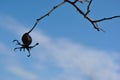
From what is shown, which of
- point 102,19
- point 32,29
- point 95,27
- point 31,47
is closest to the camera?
point 102,19

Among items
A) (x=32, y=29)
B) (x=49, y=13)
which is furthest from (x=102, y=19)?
(x=32, y=29)

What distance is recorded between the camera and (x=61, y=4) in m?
3.31

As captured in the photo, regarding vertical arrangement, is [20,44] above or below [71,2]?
above

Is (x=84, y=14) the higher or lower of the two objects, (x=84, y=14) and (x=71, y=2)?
the lower

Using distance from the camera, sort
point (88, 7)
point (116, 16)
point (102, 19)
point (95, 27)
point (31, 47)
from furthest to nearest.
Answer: point (31, 47)
point (88, 7)
point (95, 27)
point (102, 19)
point (116, 16)

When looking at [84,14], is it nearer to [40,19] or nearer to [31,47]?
[40,19]

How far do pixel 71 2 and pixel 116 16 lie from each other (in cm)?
70

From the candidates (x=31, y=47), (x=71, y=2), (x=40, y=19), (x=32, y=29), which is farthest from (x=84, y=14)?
(x=31, y=47)

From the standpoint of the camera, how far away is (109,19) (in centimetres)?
291

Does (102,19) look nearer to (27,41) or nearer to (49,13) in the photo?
(49,13)

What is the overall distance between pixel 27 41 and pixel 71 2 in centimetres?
135

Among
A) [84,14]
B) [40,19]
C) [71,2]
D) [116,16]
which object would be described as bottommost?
[116,16]

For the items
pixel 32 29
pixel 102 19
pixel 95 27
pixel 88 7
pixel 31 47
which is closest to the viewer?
pixel 102 19

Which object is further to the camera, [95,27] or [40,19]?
[40,19]
